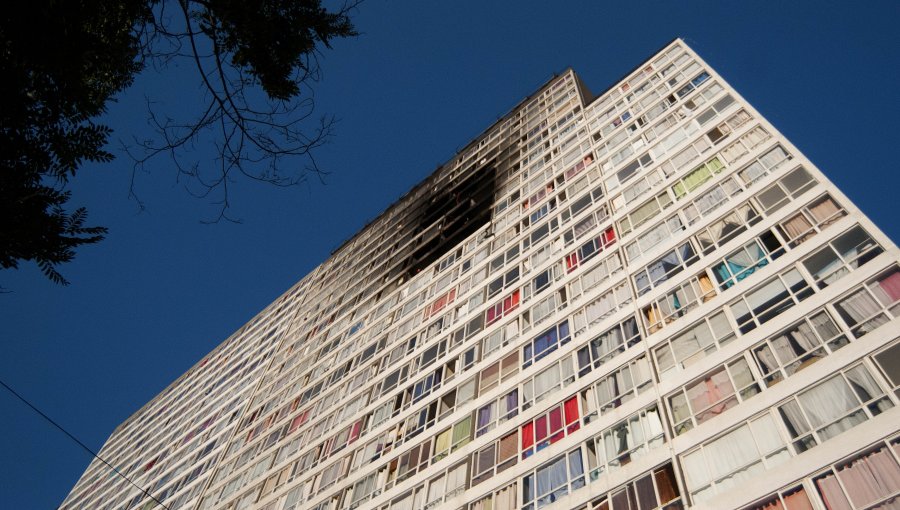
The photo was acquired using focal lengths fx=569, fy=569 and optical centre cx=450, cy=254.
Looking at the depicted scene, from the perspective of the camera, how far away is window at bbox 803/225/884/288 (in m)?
15.8

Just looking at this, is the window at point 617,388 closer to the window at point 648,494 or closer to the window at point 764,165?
the window at point 648,494

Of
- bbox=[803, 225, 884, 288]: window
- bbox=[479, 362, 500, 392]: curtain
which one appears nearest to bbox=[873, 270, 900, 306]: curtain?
bbox=[803, 225, 884, 288]: window

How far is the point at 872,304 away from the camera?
1455 centimetres

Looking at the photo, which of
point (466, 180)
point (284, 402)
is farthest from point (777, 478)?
point (466, 180)

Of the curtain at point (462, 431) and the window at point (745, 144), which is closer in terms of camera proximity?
the curtain at point (462, 431)

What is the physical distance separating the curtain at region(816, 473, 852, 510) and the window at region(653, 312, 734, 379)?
17.0 ft

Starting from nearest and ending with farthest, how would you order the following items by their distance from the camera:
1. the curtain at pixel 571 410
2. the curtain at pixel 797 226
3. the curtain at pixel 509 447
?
the curtain at pixel 797 226 → the curtain at pixel 571 410 → the curtain at pixel 509 447

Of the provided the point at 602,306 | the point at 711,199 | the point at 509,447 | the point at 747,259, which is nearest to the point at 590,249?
the point at 602,306

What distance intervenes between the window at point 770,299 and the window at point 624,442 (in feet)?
12.6

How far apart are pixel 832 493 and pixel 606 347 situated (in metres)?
8.91

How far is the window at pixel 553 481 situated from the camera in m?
16.5

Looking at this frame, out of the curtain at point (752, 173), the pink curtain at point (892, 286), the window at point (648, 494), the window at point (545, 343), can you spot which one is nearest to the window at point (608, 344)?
the window at point (545, 343)

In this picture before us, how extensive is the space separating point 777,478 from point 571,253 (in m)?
14.9

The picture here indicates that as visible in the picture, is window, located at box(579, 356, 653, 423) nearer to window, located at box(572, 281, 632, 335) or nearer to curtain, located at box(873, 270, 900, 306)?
window, located at box(572, 281, 632, 335)
